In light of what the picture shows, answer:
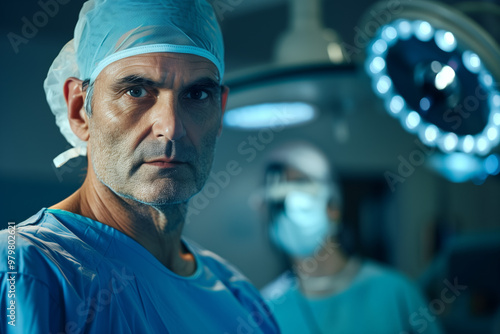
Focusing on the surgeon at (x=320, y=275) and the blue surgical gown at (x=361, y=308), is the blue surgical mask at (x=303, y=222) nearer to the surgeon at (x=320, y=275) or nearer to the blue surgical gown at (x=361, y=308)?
the surgeon at (x=320, y=275)

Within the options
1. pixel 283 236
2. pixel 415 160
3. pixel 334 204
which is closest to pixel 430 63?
pixel 334 204

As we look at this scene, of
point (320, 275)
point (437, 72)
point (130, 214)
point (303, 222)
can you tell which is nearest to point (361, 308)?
point (320, 275)

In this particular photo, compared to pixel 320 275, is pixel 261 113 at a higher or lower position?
higher

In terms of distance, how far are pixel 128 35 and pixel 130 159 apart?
194 millimetres

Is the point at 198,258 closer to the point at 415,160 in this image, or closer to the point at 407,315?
the point at 407,315

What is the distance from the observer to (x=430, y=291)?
2.50m

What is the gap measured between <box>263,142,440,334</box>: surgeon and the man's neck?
1.36 metres

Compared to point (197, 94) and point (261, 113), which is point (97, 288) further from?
point (261, 113)

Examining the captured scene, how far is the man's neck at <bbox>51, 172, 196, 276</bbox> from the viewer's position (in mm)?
878

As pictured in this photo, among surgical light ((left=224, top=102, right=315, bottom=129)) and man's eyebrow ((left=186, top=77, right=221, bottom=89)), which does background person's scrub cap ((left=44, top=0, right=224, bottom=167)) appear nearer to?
man's eyebrow ((left=186, top=77, right=221, bottom=89))

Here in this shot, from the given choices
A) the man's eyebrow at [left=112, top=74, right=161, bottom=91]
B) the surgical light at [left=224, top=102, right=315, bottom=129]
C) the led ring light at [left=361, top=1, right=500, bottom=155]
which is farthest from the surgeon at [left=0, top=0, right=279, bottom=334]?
the surgical light at [left=224, top=102, right=315, bottom=129]

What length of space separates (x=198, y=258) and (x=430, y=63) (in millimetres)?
738

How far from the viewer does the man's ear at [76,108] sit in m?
0.87

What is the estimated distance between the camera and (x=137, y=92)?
0.82 m
